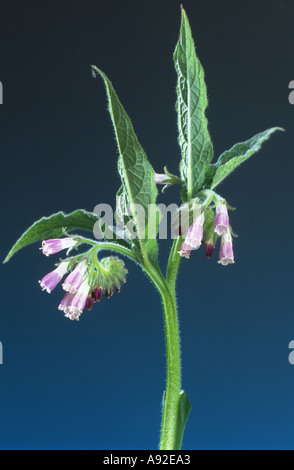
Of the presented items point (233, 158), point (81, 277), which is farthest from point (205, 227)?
point (81, 277)

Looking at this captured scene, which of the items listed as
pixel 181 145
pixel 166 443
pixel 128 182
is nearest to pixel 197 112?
pixel 181 145

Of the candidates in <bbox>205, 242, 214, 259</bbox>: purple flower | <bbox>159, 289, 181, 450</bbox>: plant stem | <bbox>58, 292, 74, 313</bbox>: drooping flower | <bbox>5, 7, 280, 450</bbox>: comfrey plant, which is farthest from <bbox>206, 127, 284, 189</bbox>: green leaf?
<bbox>58, 292, 74, 313</bbox>: drooping flower

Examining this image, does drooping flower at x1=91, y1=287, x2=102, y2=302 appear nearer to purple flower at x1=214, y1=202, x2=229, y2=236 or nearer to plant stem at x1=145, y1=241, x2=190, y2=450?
plant stem at x1=145, y1=241, x2=190, y2=450

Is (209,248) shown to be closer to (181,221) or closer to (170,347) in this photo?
(181,221)

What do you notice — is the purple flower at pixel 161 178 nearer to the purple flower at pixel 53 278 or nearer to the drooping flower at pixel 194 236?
the drooping flower at pixel 194 236

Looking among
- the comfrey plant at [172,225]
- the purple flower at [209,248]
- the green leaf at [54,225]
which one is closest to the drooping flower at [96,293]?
the comfrey plant at [172,225]
